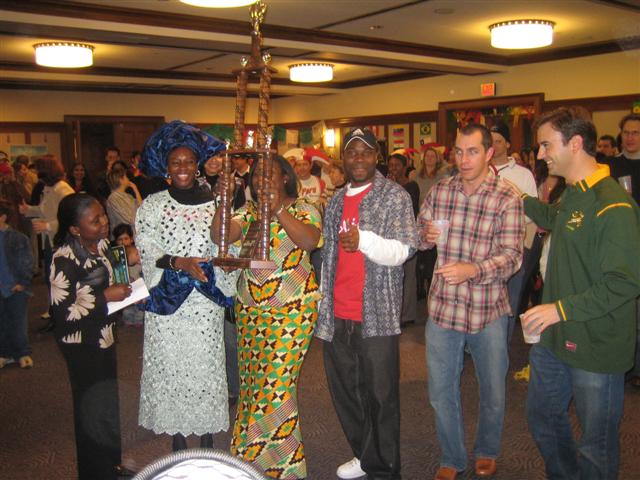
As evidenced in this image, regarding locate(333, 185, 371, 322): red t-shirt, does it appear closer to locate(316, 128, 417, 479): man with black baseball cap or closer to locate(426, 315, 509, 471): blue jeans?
locate(316, 128, 417, 479): man with black baseball cap

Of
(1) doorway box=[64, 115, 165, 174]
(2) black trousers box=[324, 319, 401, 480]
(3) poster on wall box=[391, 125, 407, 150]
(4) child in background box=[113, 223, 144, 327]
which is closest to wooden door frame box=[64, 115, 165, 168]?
(1) doorway box=[64, 115, 165, 174]

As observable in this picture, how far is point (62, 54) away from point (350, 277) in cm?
798

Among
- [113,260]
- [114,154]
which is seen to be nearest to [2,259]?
[113,260]

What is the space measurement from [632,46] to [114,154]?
8354 mm

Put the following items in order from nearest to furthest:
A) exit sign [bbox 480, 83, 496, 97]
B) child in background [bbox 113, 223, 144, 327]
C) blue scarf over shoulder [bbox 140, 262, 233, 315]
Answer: blue scarf over shoulder [bbox 140, 262, 233, 315] < child in background [bbox 113, 223, 144, 327] < exit sign [bbox 480, 83, 496, 97]

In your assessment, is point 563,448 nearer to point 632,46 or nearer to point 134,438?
point 134,438

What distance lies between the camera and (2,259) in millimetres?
4867

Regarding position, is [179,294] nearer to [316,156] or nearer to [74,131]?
[316,156]

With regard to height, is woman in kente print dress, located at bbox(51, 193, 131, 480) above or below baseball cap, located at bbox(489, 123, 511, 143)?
below

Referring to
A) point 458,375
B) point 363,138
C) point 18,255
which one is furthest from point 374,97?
point 458,375

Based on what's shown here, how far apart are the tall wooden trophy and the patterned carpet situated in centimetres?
141

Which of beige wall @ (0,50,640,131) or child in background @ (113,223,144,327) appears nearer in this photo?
child in background @ (113,223,144,327)

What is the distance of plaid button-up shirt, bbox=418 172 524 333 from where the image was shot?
2.86 metres

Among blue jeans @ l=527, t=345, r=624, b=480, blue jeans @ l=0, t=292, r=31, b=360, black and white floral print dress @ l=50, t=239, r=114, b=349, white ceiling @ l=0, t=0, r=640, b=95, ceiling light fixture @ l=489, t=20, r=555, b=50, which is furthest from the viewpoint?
ceiling light fixture @ l=489, t=20, r=555, b=50
